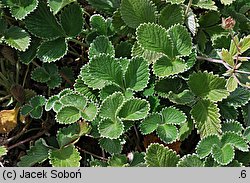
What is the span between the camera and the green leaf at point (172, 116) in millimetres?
1716

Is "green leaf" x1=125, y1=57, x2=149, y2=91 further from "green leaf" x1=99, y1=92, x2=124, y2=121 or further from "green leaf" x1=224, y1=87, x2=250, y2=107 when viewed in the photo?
"green leaf" x1=224, y1=87, x2=250, y2=107

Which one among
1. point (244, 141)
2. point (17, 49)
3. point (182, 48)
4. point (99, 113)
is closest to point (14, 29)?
point (17, 49)

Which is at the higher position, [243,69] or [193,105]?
[243,69]

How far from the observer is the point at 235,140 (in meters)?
Answer: 1.69

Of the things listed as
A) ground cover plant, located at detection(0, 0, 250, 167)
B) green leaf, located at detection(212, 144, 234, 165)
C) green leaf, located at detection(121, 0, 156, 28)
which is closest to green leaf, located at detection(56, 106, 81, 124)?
ground cover plant, located at detection(0, 0, 250, 167)

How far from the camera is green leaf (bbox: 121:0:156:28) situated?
1757 mm

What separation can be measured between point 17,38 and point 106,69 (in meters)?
0.34

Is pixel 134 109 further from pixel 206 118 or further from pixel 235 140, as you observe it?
pixel 235 140

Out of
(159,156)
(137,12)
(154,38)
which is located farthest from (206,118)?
(137,12)

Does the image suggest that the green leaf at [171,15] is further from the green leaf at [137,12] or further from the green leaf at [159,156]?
the green leaf at [159,156]

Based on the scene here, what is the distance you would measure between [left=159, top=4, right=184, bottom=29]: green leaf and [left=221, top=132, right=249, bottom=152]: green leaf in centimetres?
42

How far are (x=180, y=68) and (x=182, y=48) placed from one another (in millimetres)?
76
